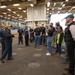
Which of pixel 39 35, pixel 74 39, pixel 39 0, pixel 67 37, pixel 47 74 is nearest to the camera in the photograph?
pixel 74 39

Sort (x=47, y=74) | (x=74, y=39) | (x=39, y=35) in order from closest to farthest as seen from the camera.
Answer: (x=74, y=39) → (x=47, y=74) → (x=39, y=35)

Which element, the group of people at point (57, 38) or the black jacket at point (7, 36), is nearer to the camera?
the group of people at point (57, 38)

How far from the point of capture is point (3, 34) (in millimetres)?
6707

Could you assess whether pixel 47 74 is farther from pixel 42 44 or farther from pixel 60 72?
pixel 42 44

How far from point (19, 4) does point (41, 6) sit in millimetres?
2727

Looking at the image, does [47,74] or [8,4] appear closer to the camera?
[47,74]

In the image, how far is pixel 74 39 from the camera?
13.8 feet

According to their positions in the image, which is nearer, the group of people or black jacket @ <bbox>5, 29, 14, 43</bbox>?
the group of people

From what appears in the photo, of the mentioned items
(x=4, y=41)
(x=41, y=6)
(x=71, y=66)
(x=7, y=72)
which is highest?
(x=41, y=6)

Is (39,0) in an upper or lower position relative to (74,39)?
upper

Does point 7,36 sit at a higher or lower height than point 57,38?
higher

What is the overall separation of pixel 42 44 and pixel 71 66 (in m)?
8.16

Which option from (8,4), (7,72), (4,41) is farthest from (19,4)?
(7,72)

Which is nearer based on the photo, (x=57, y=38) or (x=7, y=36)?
(x=7, y=36)
